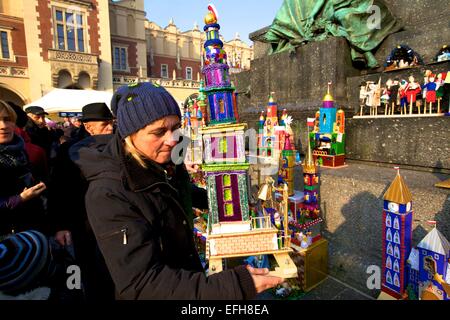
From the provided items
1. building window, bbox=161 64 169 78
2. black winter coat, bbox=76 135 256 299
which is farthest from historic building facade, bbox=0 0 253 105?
black winter coat, bbox=76 135 256 299

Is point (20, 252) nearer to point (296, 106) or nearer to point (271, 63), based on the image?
point (296, 106)

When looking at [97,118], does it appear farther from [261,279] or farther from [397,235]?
[397,235]

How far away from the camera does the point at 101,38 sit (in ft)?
87.0

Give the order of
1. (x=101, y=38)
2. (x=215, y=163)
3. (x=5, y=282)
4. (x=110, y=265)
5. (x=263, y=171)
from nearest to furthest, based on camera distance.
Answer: (x=5, y=282), (x=110, y=265), (x=215, y=163), (x=263, y=171), (x=101, y=38)

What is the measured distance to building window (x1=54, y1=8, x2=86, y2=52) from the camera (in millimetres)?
24531

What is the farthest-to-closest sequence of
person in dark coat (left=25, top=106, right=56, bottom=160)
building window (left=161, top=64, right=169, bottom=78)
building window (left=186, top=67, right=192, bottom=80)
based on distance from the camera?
building window (left=186, top=67, right=192, bottom=80) → building window (left=161, top=64, right=169, bottom=78) → person in dark coat (left=25, top=106, right=56, bottom=160)

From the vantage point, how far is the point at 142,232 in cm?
123

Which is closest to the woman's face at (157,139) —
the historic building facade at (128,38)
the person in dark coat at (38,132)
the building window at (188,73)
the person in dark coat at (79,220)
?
the person in dark coat at (79,220)

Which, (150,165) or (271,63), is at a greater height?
(271,63)

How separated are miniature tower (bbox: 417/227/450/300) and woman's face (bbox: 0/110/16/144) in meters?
4.37

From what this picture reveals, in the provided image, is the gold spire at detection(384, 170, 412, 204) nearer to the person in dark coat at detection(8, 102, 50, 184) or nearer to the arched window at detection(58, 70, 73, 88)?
the person in dark coat at detection(8, 102, 50, 184)
